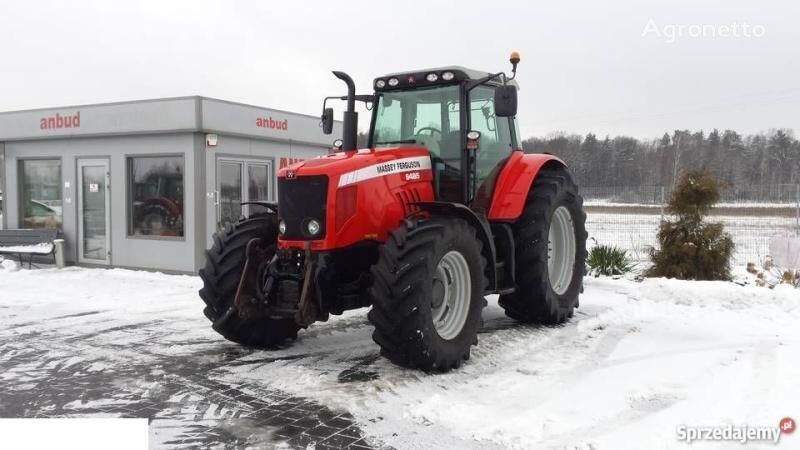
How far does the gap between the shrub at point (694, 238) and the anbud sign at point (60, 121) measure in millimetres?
10715

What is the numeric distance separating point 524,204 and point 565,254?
1.37 meters

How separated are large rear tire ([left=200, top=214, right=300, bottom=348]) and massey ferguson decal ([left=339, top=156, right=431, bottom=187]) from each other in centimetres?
107

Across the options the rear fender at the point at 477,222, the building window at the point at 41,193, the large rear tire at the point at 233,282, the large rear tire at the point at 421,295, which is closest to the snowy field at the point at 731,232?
the rear fender at the point at 477,222

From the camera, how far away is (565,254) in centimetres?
830

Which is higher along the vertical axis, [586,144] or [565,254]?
[586,144]

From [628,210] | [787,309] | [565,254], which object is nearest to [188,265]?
[565,254]

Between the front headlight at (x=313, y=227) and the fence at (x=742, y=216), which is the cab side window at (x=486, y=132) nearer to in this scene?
the front headlight at (x=313, y=227)

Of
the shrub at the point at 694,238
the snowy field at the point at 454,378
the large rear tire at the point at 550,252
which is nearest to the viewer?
the snowy field at the point at 454,378

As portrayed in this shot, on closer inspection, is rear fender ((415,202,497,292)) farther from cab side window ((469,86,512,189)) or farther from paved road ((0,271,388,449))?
paved road ((0,271,388,449))

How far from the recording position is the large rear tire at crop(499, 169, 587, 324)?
7.15 meters

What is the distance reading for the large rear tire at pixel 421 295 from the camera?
208 inches

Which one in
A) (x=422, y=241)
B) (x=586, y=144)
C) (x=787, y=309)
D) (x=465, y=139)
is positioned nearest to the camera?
(x=422, y=241)

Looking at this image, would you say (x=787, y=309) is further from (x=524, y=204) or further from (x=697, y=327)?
(x=524, y=204)

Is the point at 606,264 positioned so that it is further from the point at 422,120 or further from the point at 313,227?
the point at 313,227
